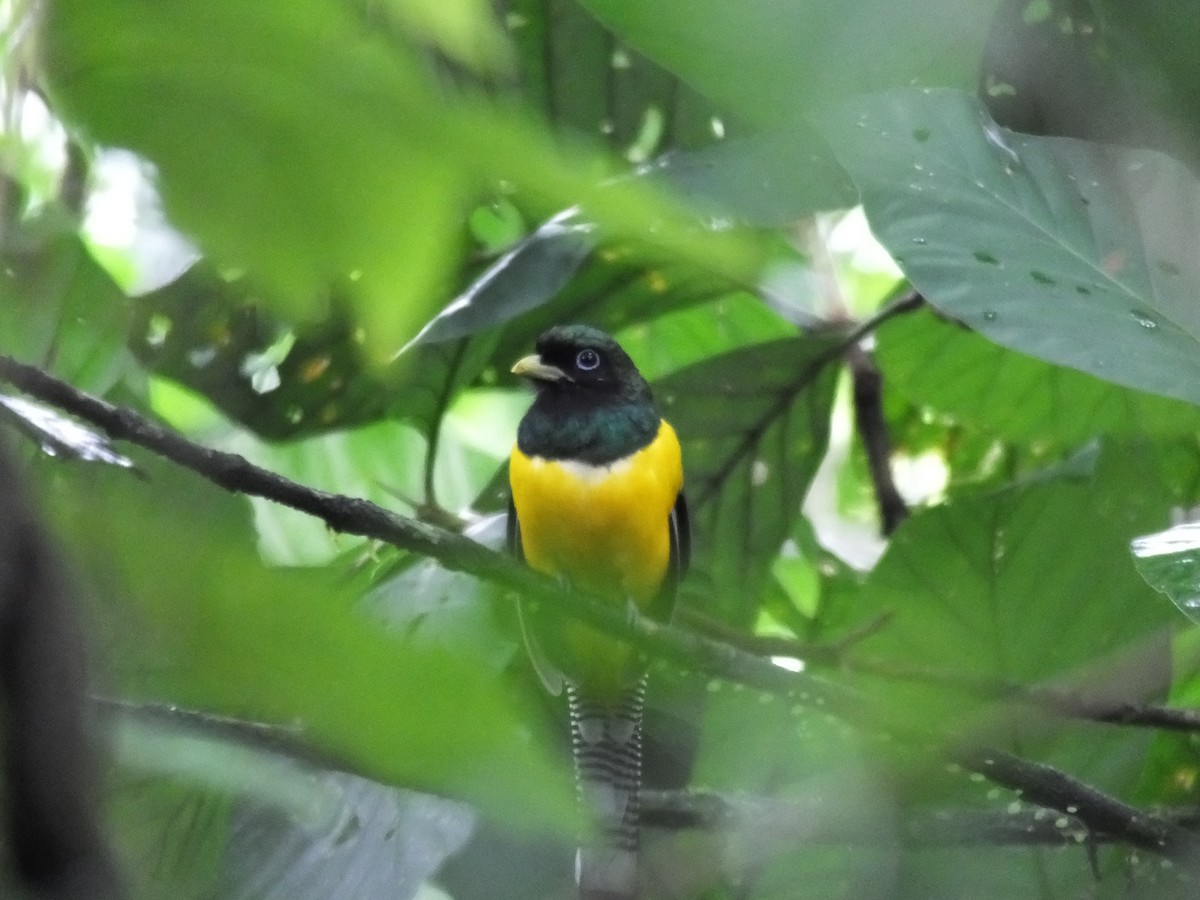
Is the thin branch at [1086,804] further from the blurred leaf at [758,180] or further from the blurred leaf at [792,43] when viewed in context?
the blurred leaf at [792,43]

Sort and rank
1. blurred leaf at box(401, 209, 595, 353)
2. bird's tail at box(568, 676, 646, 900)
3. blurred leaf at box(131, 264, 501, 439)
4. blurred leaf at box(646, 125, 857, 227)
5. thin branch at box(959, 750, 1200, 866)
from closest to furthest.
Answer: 1. thin branch at box(959, 750, 1200, 866)
2. blurred leaf at box(646, 125, 857, 227)
3. blurred leaf at box(401, 209, 595, 353)
4. bird's tail at box(568, 676, 646, 900)
5. blurred leaf at box(131, 264, 501, 439)

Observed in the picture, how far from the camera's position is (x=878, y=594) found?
2.49 m

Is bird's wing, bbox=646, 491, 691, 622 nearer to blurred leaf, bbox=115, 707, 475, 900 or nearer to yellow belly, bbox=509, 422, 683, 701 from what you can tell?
yellow belly, bbox=509, 422, 683, 701

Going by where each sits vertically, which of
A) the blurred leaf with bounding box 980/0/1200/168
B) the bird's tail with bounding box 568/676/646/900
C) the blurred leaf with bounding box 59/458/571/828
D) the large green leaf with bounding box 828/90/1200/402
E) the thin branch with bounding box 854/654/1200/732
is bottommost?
the bird's tail with bounding box 568/676/646/900

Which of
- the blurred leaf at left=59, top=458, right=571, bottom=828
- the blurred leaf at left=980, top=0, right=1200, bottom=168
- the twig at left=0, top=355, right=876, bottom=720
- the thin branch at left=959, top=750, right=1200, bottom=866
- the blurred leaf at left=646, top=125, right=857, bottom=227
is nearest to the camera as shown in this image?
the blurred leaf at left=59, top=458, right=571, bottom=828

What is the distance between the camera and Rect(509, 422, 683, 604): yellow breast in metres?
2.83

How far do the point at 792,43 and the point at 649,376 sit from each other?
3098 millimetres

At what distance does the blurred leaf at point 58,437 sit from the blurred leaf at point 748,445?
224 centimetres

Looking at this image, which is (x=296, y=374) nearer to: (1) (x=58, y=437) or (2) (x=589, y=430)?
(2) (x=589, y=430)

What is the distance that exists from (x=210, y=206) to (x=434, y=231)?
6 centimetres

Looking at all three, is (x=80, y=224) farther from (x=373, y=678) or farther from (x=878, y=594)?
(x=878, y=594)

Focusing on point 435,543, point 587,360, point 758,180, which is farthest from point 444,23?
point 587,360

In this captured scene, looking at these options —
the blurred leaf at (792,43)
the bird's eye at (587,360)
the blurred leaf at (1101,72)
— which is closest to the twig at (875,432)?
the bird's eye at (587,360)

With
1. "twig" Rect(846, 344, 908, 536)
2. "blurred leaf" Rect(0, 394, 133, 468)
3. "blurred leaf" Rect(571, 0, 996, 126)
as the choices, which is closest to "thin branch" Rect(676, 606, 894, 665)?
"twig" Rect(846, 344, 908, 536)
